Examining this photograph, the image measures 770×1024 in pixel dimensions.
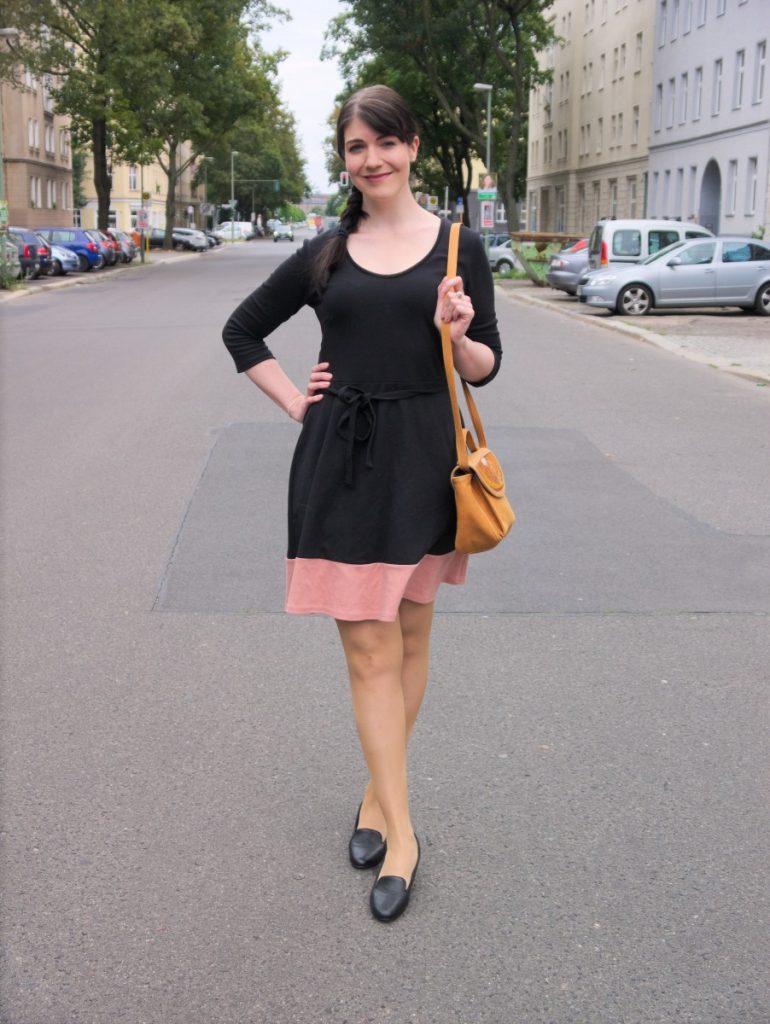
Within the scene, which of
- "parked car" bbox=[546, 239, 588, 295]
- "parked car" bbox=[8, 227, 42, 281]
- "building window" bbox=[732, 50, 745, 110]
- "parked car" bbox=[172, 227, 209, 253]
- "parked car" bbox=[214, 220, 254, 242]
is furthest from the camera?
"parked car" bbox=[214, 220, 254, 242]

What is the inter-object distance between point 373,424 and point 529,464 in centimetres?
639

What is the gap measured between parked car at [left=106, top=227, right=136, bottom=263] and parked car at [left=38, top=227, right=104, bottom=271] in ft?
14.6

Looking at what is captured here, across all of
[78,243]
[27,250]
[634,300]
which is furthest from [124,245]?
[634,300]

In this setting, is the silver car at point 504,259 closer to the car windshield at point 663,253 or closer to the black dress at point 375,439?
the car windshield at point 663,253

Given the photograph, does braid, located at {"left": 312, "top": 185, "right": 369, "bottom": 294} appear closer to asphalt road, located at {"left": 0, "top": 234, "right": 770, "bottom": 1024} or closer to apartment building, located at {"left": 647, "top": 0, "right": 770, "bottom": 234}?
asphalt road, located at {"left": 0, "top": 234, "right": 770, "bottom": 1024}

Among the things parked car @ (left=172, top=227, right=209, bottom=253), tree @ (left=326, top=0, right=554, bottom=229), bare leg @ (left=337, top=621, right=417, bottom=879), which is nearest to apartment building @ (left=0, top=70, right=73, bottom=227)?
parked car @ (left=172, top=227, right=209, bottom=253)

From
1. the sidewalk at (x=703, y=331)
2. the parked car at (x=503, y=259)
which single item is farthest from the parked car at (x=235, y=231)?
the sidewalk at (x=703, y=331)

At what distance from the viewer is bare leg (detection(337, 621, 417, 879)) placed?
322 cm

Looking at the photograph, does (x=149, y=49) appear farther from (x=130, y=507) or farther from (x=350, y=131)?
(x=350, y=131)

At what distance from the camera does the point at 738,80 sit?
42469mm

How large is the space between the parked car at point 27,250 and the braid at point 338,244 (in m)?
33.6

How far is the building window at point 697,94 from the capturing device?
46438mm

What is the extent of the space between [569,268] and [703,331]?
9.19m

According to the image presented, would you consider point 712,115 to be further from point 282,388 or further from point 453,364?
point 453,364
